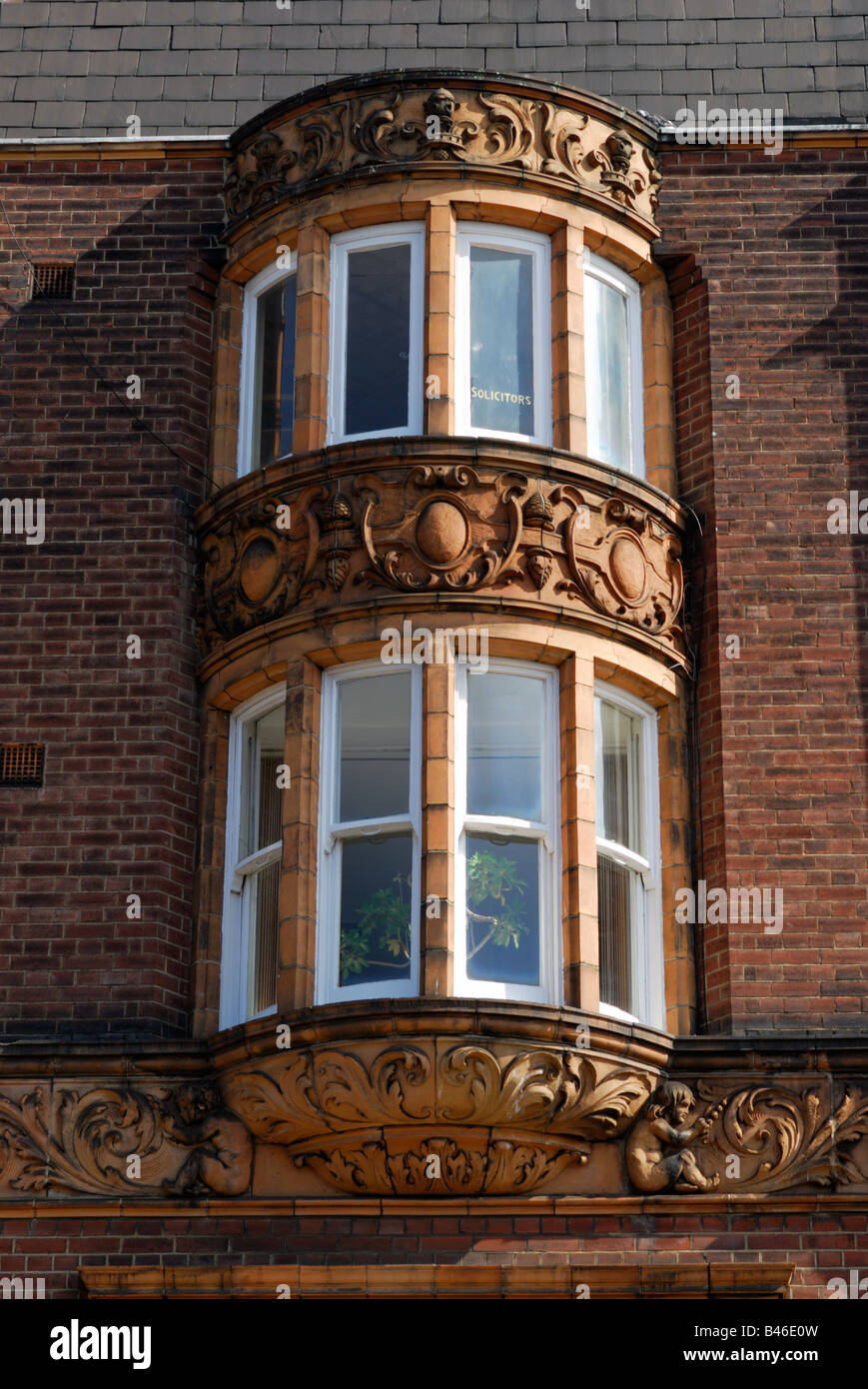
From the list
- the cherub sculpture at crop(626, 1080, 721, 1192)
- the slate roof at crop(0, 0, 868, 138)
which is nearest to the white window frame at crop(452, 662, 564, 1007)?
the cherub sculpture at crop(626, 1080, 721, 1192)

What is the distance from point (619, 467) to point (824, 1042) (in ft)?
14.6

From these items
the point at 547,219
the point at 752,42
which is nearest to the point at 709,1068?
the point at 547,219

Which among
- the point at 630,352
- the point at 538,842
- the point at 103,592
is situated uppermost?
the point at 630,352

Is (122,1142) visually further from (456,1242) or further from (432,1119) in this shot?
(456,1242)

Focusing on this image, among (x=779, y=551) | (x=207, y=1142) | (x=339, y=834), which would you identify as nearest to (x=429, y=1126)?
(x=207, y=1142)

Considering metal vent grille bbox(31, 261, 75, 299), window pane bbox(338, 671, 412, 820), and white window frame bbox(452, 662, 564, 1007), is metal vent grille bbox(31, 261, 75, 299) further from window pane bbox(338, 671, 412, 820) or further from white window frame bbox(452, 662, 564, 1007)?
white window frame bbox(452, 662, 564, 1007)

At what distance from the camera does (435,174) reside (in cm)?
1786

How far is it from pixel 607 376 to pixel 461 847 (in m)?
4.16

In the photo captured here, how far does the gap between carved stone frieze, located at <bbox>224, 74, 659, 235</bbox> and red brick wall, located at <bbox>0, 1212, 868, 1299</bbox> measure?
7.60 m

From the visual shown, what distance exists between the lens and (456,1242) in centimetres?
1520

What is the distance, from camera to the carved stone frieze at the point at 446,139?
1797 centimetres
